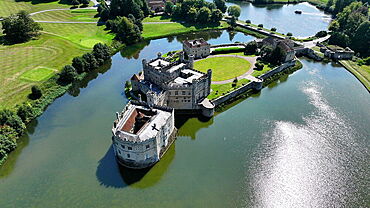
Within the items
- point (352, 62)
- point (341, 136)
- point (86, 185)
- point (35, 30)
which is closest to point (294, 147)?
point (341, 136)

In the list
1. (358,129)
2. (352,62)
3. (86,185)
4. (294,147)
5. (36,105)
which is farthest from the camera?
(352,62)

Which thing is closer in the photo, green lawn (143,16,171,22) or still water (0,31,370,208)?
still water (0,31,370,208)

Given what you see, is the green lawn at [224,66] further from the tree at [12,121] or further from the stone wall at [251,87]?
the tree at [12,121]

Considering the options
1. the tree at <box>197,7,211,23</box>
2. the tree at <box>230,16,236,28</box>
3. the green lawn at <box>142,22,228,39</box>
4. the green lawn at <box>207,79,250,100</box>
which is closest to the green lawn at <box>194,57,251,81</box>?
the green lawn at <box>207,79,250,100</box>

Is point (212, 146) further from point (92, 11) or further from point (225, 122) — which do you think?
point (92, 11)

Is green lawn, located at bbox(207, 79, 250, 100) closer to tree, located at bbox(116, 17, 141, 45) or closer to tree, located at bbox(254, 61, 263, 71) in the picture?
tree, located at bbox(254, 61, 263, 71)

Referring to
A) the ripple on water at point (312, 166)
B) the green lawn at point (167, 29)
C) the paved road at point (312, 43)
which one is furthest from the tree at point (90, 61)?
the paved road at point (312, 43)
